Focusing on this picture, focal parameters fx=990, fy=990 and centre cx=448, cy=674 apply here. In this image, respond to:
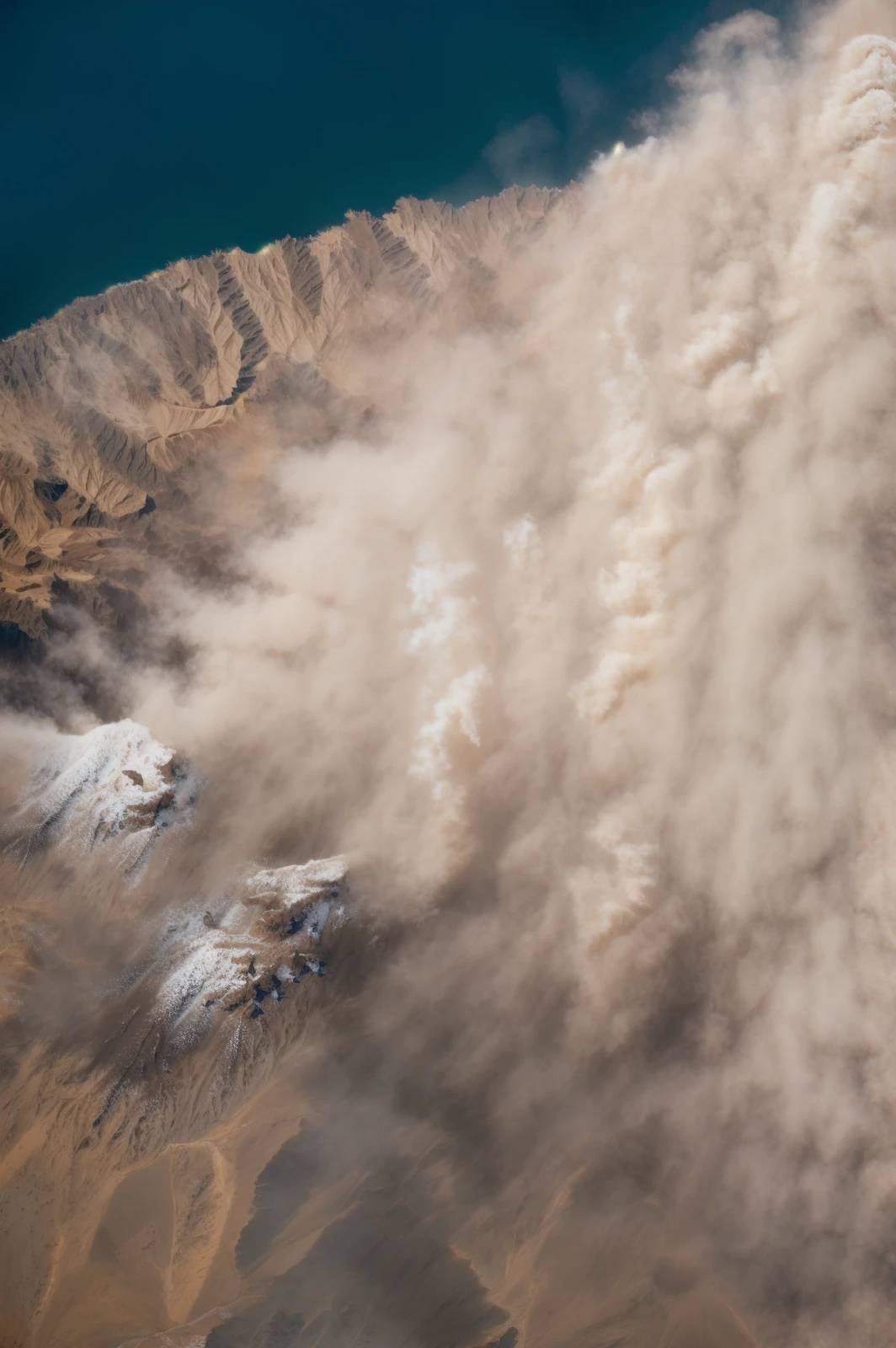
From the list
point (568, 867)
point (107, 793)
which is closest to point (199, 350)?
point (107, 793)

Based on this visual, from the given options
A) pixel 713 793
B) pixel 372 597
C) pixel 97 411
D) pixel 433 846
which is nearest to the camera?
pixel 713 793

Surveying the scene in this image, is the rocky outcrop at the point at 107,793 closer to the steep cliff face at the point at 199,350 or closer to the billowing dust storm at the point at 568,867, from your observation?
the billowing dust storm at the point at 568,867

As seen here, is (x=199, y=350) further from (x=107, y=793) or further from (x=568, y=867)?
(x=568, y=867)

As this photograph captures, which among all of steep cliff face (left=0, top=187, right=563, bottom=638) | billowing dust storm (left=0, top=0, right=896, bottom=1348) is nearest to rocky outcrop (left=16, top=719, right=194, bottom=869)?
billowing dust storm (left=0, top=0, right=896, bottom=1348)

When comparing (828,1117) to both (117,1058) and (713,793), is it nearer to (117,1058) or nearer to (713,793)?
(713,793)

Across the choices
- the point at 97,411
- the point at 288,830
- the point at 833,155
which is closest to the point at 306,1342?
the point at 288,830

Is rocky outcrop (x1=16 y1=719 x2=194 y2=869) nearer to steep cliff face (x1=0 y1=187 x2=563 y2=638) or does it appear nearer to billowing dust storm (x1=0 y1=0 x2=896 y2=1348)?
billowing dust storm (x1=0 y1=0 x2=896 y2=1348)

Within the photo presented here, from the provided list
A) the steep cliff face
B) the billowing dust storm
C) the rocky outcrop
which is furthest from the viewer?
the steep cliff face
